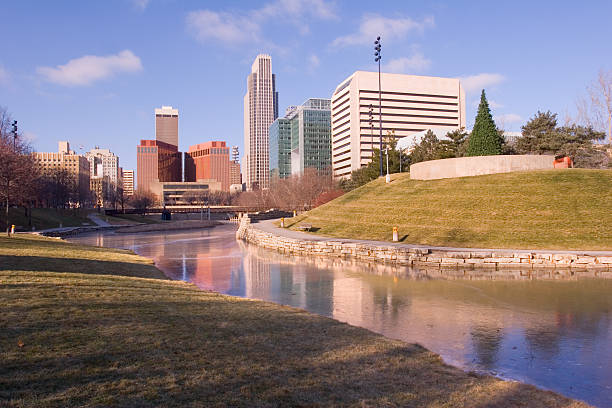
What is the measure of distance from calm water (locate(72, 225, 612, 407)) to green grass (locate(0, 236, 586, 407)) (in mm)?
1800

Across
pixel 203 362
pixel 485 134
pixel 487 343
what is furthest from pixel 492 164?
pixel 203 362

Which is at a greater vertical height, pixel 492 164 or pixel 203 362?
pixel 492 164

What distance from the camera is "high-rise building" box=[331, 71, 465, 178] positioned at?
155 metres

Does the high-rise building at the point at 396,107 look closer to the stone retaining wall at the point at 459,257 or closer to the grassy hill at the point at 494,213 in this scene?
Result: the grassy hill at the point at 494,213

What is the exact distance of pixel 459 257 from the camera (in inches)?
942

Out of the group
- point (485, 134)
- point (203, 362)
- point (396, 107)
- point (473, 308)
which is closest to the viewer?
point (203, 362)

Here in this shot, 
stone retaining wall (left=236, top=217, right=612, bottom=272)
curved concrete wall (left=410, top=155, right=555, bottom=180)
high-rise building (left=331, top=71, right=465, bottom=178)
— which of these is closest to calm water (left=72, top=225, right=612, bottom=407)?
stone retaining wall (left=236, top=217, right=612, bottom=272)

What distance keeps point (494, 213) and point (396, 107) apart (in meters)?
132

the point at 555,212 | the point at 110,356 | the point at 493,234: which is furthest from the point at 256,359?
the point at 555,212

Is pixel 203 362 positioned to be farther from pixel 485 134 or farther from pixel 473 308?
pixel 485 134

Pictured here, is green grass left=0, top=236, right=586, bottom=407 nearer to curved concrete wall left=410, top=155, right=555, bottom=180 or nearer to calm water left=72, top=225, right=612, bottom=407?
calm water left=72, top=225, right=612, bottom=407

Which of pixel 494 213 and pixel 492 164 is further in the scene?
pixel 492 164

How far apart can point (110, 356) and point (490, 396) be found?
589 cm

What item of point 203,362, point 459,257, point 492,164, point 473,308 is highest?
point 492,164
